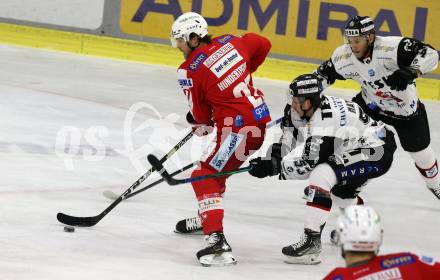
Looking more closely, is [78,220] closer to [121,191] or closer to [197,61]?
[121,191]

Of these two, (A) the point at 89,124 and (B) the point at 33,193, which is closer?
(B) the point at 33,193

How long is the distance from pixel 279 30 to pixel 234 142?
5.86 m

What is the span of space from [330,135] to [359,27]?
130 centimetres

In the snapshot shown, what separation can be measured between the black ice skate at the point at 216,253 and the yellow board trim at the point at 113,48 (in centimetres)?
596

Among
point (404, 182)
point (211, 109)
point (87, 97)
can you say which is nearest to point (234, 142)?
point (211, 109)

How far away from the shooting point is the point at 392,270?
3.33m

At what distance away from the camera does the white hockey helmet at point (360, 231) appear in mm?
3336

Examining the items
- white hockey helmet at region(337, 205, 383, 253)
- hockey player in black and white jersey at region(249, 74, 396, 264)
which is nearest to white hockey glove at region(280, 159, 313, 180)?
hockey player in black and white jersey at region(249, 74, 396, 264)

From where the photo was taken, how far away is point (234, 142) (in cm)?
575

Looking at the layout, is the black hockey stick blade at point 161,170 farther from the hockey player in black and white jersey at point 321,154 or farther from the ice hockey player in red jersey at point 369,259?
the ice hockey player in red jersey at point 369,259

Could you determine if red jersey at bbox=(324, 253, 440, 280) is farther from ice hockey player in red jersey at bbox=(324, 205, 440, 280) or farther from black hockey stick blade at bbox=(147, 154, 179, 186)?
black hockey stick blade at bbox=(147, 154, 179, 186)

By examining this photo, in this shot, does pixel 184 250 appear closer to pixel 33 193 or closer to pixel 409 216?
pixel 33 193

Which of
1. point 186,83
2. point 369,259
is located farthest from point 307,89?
point 369,259

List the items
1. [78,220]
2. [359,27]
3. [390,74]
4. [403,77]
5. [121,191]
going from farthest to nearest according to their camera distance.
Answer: [121,191] < [390,74] < [359,27] < [403,77] < [78,220]
